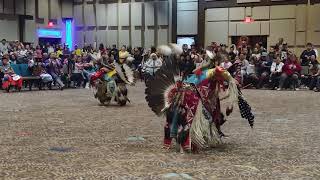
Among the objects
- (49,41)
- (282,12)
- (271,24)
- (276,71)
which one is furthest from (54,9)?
(276,71)

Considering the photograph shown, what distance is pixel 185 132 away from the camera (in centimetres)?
687

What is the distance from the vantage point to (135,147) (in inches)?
287

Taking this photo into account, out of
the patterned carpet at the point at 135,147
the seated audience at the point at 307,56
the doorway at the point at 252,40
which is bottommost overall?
the patterned carpet at the point at 135,147

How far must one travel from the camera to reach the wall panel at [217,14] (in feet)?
86.7

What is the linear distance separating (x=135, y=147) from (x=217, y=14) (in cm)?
2024

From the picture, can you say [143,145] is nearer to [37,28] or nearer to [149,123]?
[149,123]

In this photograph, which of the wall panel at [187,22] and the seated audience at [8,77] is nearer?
the seated audience at [8,77]

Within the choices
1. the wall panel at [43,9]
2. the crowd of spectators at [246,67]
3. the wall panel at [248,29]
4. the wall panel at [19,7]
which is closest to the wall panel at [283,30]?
the wall panel at [248,29]

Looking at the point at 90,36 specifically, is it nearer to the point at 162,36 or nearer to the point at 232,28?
the point at 162,36

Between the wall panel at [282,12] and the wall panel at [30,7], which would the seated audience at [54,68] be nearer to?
the wall panel at [30,7]

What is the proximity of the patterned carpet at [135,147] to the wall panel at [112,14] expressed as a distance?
1902cm

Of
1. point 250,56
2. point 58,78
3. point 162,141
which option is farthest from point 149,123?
point 250,56

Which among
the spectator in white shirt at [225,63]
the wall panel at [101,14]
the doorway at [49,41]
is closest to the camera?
the spectator in white shirt at [225,63]

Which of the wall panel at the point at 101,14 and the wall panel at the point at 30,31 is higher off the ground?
the wall panel at the point at 101,14
